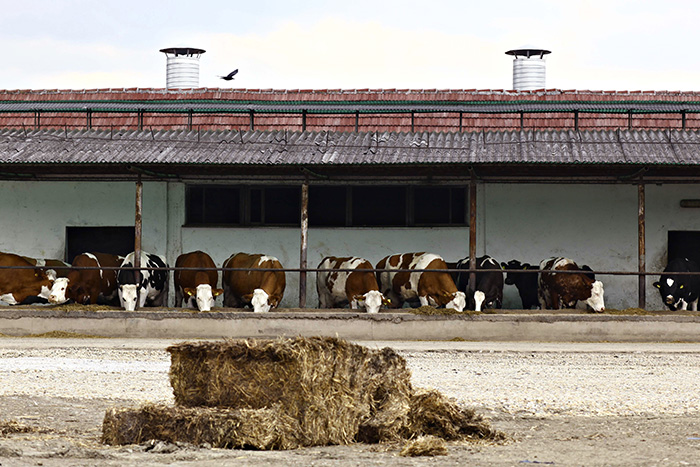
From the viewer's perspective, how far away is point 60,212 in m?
20.3

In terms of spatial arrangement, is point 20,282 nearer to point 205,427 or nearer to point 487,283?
point 487,283

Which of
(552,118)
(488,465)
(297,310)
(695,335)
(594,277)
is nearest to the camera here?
(488,465)

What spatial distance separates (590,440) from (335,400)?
1.97 m

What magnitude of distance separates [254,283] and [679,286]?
7403mm

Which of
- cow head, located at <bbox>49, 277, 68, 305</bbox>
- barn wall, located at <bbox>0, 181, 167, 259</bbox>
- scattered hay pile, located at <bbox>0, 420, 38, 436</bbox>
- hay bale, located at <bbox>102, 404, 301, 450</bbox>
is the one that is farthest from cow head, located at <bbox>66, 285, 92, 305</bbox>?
hay bale, located at <bbox>102, 404, 301, 450</bbox>

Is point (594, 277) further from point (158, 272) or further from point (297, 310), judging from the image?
point (158, 272)

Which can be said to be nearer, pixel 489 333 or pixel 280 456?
pixel 280 456

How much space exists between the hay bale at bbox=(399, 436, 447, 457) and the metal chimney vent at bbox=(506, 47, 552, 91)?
2076 centimetres

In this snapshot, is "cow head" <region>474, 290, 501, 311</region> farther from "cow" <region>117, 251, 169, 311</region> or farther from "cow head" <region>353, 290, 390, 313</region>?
"cow" <region>117, 251, 169, 311</region>

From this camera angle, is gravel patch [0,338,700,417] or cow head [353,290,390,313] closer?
gravel patch [0,338,700,417]

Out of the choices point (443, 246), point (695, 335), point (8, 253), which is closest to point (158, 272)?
point (8, 253)

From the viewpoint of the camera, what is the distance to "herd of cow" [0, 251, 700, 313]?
18.1 metres

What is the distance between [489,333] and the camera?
16.9 metres

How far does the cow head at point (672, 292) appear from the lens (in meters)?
18.4
